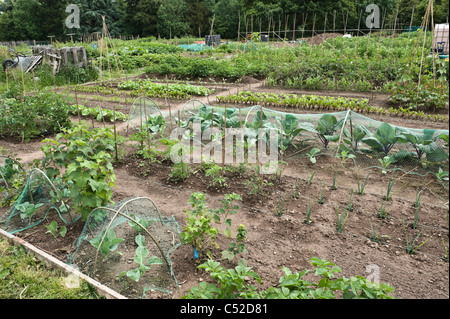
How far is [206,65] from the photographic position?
37.1 feet

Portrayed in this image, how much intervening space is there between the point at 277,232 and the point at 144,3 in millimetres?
36262

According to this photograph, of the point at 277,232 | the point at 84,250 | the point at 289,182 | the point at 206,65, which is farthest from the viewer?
the point at 206,65

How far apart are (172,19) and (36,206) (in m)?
34.0

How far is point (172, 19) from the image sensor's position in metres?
33.7

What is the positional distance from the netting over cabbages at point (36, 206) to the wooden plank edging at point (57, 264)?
0.22 metres

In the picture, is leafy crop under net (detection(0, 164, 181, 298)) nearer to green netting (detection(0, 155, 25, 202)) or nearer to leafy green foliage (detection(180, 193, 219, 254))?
green netting (detection(0, 155, 25, 202))

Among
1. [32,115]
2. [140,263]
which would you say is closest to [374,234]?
[140,263]

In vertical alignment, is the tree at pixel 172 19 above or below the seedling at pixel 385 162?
above

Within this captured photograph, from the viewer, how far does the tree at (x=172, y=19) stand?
110 ft

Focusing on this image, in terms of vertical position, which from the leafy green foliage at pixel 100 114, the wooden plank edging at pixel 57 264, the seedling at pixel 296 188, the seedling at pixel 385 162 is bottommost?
the wooden plank edging at pixel 57 264

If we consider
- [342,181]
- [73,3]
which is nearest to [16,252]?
[342,181]

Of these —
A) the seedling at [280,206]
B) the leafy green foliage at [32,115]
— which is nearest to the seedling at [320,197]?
the seedling at [280,206]

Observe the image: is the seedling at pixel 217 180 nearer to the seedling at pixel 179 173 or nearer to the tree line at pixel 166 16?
the seedling at pixel 179 173

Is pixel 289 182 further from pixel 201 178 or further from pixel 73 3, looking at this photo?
pixel 73 3
